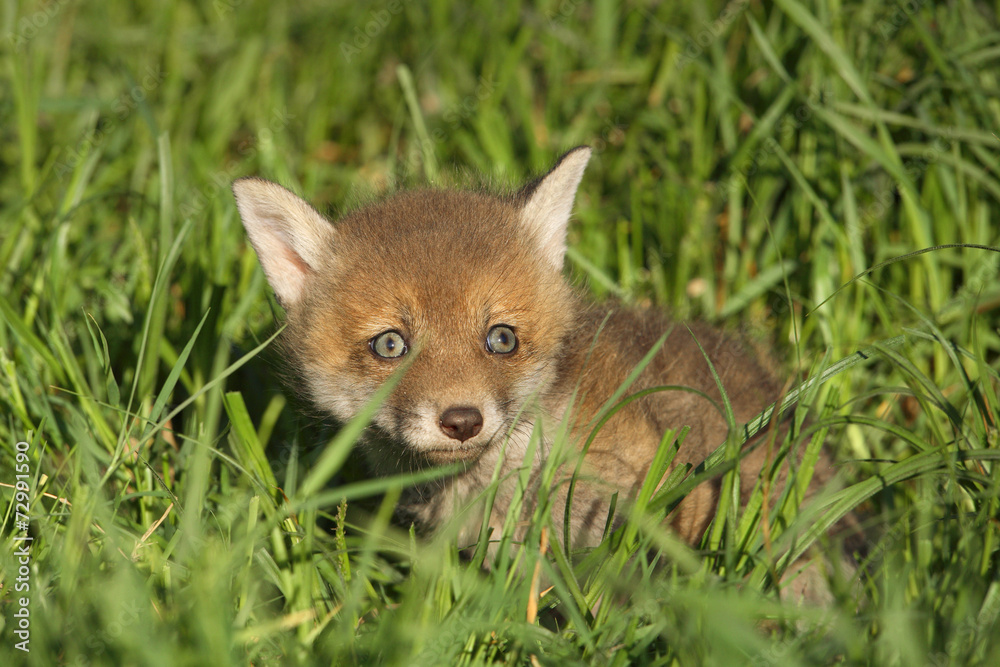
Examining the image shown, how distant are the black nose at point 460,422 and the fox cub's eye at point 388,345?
347 millimetres

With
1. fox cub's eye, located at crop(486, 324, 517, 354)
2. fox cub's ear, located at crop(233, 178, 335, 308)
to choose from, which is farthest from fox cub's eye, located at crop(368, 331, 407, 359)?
fox cub's ear, located at crop(233, 178, 335, 308)

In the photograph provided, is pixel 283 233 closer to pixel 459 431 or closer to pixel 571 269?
pixel 459 431

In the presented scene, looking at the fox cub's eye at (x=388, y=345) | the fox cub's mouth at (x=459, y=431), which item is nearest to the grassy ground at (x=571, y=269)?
the fox cub's mouth at (x=459, y=431)

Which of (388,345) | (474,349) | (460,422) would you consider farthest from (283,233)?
(460,422)

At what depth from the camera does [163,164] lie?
3.40 meters

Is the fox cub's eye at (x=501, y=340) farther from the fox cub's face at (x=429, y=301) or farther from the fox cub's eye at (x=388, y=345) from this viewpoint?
the fox cub's eye at (x=388, y=345)

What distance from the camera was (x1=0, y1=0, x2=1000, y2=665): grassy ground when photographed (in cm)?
210

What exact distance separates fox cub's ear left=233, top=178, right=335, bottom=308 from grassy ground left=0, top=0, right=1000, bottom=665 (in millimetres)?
304

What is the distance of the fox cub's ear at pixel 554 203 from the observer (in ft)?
9.66

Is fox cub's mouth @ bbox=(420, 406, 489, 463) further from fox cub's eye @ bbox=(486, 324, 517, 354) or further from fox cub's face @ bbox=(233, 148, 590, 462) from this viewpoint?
fox cub's eye @ bbox=(486, 324, 517, 354)

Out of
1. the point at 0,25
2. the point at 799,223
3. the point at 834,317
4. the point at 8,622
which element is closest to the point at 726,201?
the point at 799,223

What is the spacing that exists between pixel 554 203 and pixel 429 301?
2.38 ft

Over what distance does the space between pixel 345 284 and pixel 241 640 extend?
1228mm

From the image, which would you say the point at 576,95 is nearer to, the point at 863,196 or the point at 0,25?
the point at 863,196
